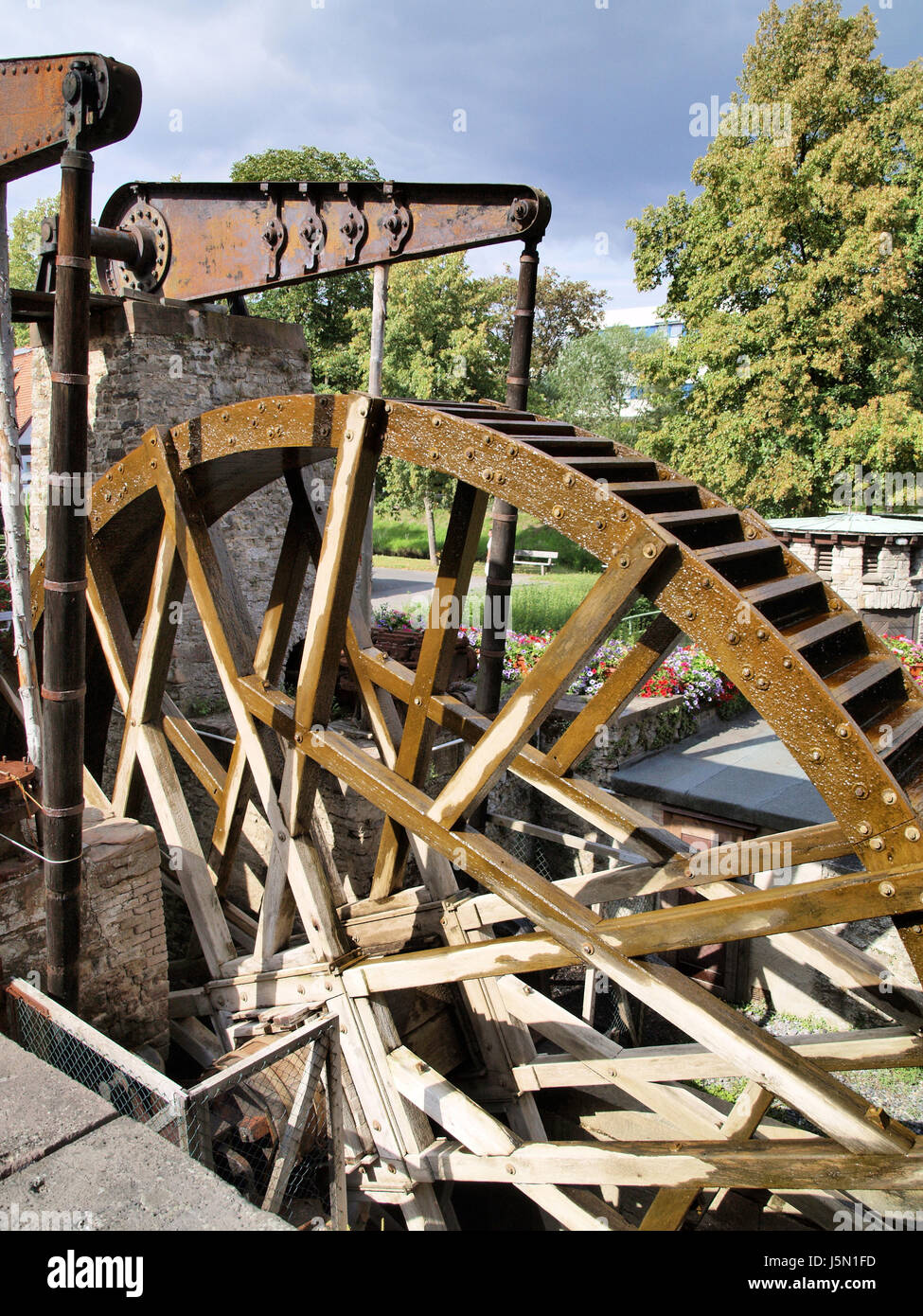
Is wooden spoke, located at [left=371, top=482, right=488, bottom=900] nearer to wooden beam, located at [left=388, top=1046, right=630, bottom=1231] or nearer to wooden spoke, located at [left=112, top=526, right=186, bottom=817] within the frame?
wooden beam, located at [left=388, top=1046, right=630, bottom=1231]

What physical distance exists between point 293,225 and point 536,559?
708 inches

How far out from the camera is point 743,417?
1549 cm

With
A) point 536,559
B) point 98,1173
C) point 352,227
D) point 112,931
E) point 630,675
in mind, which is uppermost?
point 352,227

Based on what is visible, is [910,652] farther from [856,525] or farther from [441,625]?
[441,625]

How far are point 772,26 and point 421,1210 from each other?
61.5 feet

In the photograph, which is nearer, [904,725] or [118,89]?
[904,725]

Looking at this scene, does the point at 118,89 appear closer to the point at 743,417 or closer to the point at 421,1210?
the point at 421,1210

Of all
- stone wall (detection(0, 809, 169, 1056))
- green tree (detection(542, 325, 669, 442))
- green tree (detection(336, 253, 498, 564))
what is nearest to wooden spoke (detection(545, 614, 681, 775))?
stone wall (detection(0, 809, 169, 1056))

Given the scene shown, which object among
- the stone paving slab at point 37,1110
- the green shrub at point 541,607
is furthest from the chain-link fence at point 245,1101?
the green shrub at point 541,607

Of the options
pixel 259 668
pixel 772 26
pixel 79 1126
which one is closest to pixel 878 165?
pixel 772 26

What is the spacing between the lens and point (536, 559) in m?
22.5

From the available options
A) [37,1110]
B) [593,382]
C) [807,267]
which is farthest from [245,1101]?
[593,382]

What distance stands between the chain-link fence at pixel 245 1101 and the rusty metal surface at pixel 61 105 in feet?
11.2

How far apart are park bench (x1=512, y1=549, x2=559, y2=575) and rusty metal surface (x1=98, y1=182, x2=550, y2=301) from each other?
52.7 ft
